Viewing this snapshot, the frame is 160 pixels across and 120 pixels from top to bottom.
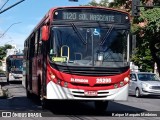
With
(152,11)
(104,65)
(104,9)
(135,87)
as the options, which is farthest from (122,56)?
(152,11)

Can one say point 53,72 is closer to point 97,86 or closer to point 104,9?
point 97,86

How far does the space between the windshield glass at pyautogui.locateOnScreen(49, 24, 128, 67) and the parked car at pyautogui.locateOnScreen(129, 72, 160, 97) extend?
525 inches

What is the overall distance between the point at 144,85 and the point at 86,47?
14.1 metres

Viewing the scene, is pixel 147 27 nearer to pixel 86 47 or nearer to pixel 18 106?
pixel 18 106

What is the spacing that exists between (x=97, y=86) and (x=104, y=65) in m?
0.70

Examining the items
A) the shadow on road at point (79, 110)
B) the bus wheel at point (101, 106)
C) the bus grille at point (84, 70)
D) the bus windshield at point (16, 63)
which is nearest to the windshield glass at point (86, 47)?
the bus grille at point (84, 70)

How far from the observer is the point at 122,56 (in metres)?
14.0

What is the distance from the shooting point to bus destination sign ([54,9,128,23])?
14.1 meters

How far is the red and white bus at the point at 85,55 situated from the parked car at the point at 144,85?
13.2 meters

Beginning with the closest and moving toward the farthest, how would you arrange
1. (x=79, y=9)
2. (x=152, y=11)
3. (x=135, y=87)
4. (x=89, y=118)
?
(x=89, y=118)
(x=79, y=9)
(x=135, y=87)
(x=152, y=11)

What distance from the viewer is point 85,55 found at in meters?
13.7

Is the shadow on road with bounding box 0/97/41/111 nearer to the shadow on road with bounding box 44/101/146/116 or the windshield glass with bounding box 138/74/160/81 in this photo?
the shadow on road with bounding box 44/101/146/116

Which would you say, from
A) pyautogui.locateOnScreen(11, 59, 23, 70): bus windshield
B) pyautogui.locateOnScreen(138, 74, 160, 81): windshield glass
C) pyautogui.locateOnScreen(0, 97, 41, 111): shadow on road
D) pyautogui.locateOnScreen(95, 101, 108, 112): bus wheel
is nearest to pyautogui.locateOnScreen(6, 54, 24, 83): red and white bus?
pyautogui.locateOnScreen(11, 59, 23, 70): bus windshield

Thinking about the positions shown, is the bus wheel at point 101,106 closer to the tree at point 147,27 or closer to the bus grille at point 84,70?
the bus grille at point 84,70
